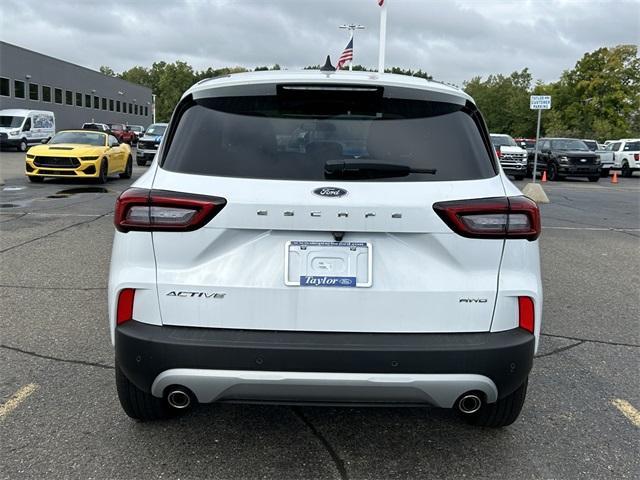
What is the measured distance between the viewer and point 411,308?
8.46 ft

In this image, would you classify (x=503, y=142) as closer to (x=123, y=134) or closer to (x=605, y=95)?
(x=123, y=134)

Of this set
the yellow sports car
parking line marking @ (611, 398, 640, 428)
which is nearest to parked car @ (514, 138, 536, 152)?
the yellow sports car

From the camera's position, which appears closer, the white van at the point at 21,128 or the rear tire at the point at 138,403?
the rear tire at the point at 138,403

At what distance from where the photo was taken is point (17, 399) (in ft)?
11.6

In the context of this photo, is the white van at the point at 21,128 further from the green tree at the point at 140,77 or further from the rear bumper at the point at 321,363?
the green tree at the point at 140,77

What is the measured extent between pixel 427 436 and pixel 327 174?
1574mm

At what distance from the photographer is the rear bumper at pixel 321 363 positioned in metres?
2.52

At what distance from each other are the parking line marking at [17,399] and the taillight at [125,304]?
1.27 m

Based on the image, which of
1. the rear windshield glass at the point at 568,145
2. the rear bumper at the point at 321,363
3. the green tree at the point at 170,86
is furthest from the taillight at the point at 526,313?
the green tree at the point at 170,86

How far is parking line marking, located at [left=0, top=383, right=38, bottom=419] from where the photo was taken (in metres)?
3.41

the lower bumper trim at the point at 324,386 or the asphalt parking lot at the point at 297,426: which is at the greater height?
the lower bumper trim at the point at 324,386

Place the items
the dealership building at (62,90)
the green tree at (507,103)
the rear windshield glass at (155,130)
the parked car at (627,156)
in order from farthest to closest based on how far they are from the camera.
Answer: the green tree at (507,103) < the dealership building at (62,90) < the parked car at (627,156) < the rear windshield glass at (155,130)

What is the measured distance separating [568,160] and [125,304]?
26072 millimetres

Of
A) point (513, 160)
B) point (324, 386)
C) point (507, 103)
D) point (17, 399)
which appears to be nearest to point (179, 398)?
point (324, 386)
